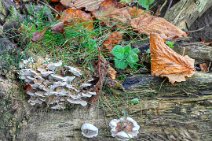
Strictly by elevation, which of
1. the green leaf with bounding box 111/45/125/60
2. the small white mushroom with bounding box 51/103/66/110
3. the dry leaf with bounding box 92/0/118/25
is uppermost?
the dry leaf with bounding box 92/0/118/25

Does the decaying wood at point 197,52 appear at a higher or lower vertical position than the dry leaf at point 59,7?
lower

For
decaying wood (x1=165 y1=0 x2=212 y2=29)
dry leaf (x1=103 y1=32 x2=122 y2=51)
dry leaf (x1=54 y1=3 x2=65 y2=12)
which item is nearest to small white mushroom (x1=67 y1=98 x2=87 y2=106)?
dry leaf (x1=103 y1=32 x2=122 y2=51)

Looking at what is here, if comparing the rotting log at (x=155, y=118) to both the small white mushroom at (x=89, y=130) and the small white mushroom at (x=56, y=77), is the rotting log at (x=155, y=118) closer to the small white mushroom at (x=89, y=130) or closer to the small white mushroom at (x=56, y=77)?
the small white mushroom at (x=89, y=130)

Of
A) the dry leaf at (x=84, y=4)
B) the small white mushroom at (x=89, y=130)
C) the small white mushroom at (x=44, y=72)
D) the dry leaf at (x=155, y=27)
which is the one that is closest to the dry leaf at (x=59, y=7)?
the dry leaf at (x=84, y=4)

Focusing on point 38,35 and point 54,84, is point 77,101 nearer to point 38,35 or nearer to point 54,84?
point 54,84

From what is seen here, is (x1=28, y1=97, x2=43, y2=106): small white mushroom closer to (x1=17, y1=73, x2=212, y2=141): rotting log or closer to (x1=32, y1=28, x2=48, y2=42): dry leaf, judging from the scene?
(x1=17, y1=73, x2=212, y2=141): rotting log

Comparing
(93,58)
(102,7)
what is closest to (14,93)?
(93,58)
